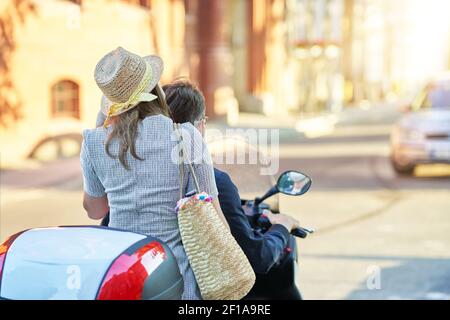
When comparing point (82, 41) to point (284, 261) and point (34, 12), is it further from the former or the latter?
point (284, 261)

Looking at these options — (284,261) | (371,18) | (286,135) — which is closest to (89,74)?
(286,135)

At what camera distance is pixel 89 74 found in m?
19.4

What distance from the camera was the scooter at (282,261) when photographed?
3.76 meters

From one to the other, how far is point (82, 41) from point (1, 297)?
16.8m

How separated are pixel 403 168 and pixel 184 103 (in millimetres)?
11599

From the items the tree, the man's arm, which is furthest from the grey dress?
the tree

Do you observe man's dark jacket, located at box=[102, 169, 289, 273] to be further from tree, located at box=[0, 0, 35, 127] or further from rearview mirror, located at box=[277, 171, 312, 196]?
tree, located at box=[0, 0, 35, 127]

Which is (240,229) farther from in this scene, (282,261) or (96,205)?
(282,261)

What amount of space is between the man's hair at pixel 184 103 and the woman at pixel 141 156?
215mm

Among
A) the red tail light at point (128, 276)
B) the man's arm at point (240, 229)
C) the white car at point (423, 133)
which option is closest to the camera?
the red tail light at point (128, 276)

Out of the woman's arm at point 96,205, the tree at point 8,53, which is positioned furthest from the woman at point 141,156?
the tree at point 8,53

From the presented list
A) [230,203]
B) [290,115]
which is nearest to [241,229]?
[230,203]

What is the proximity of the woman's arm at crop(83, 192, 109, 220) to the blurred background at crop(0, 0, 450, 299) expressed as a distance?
1064 mm

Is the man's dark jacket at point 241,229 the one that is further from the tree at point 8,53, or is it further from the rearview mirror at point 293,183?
the tree at point 8,53
